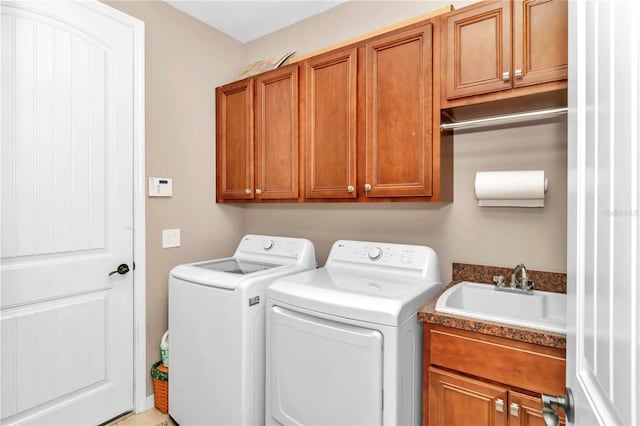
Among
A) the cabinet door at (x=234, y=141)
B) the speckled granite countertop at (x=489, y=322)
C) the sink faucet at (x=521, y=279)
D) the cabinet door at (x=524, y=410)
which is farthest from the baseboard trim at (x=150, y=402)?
the sink faucet at (x=521, y=279)

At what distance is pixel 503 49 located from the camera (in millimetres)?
1483

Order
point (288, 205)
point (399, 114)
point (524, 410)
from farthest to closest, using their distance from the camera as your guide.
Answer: point (288, 205) → point (399, 114) → point (524, 410)

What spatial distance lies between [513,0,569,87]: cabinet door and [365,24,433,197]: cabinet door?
0.37 meters

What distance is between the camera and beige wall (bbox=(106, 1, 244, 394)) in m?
2.24

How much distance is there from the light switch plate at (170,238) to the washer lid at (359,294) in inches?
39.4

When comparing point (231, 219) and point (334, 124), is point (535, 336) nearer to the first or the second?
point (334, 124)

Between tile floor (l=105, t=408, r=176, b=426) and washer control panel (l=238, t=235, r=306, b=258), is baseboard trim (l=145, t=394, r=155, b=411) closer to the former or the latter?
tile floor (l=105, t=408, r=176, b=426)

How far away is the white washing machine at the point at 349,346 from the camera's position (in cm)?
134

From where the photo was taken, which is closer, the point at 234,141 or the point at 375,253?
the point at 375,253

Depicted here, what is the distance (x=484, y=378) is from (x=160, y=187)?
210 centimetres

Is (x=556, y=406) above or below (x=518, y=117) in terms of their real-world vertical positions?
below

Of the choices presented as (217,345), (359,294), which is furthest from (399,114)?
(217,345)

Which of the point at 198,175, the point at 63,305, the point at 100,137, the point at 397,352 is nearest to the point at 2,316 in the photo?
the point at 63,305

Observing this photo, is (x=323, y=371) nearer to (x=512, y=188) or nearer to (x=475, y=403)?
(x=475, y=403)
